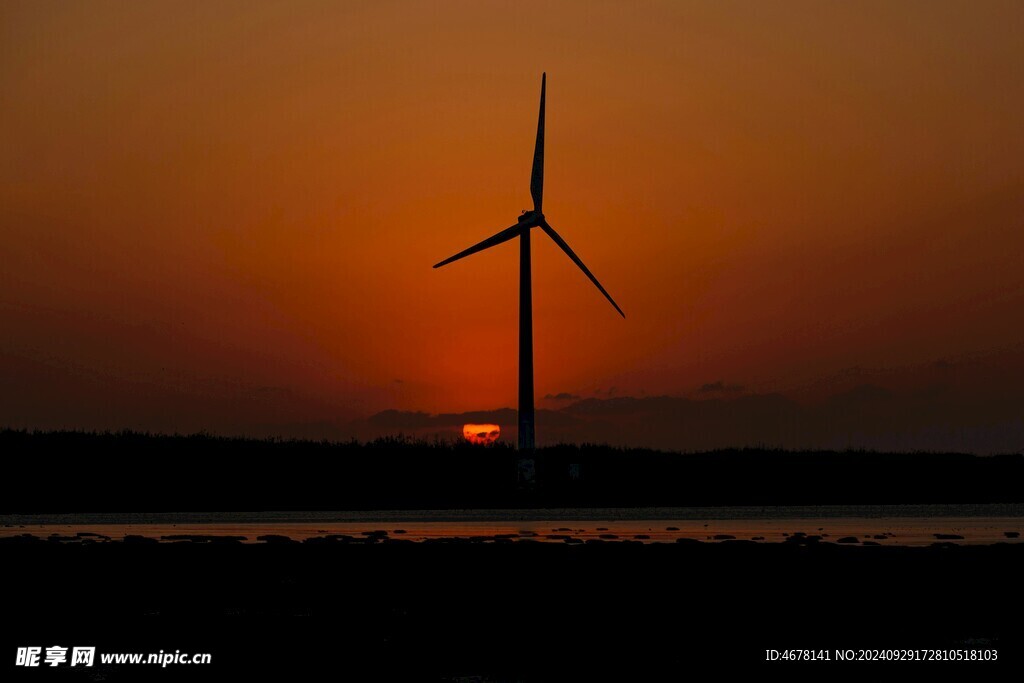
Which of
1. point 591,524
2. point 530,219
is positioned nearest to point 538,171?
point 530,219

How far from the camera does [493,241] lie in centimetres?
8056

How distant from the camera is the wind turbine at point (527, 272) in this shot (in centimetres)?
7575

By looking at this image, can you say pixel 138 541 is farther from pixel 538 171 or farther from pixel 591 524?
pixel 538 171

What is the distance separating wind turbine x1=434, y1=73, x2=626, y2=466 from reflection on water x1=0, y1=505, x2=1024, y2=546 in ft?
30.6

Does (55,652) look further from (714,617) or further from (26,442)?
(26,442)

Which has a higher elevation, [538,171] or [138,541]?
[538,171]

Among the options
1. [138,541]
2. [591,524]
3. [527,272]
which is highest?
[527,272]

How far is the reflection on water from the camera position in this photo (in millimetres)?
44094

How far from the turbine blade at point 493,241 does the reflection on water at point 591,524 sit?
18076 millimetres

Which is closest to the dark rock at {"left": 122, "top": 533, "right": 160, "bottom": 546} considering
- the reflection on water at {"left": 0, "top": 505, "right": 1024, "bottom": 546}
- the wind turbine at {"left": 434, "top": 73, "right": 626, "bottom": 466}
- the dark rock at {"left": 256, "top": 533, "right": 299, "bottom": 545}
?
the reflection on water at {"left": 0, "top": 505, "right": 1024, "bottom": 546}

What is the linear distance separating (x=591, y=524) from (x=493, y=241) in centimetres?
3045

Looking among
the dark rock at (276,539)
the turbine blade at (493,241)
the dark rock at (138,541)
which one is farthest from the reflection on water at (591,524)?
the turbine blade at (493,241)

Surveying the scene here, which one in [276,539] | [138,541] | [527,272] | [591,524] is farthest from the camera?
[527,272]

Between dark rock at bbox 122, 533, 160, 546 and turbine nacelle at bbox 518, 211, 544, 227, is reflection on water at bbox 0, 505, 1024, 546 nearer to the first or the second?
dark rock at bbox 122, 533, 160, 546
